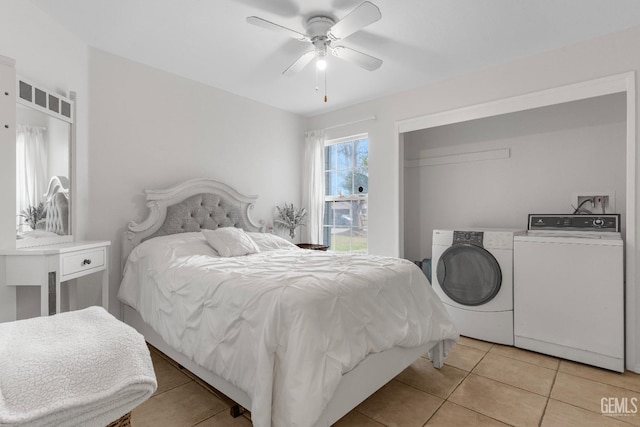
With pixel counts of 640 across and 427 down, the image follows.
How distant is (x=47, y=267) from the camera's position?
1907 millimetres

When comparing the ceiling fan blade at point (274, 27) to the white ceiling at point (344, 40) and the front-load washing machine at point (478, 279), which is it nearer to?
the white ceiling at point (344, 40)

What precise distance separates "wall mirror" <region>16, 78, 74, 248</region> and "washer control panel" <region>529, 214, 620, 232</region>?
3902 mm

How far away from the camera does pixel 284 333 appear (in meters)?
1.46

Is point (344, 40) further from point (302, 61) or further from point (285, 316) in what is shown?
point (285, 316)

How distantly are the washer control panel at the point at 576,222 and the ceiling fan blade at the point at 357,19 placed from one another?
7.52 feet

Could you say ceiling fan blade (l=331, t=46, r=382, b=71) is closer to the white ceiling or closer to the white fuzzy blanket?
the white ceiling

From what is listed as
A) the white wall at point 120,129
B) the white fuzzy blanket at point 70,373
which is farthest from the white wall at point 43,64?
the white fuzzy blanket at point 70,373

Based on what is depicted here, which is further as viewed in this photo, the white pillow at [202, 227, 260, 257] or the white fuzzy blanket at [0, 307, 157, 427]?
the white pillow at [202, 227, 260, 257]

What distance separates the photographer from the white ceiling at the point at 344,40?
2168 mm

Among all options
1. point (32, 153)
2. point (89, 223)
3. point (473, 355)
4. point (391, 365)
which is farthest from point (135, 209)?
point (473, 355)

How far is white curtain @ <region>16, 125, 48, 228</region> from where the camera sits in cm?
198

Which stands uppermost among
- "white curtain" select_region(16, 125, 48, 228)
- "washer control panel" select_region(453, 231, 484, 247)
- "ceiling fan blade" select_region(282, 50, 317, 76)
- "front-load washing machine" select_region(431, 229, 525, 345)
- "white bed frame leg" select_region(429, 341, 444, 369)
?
"ceiling fan blade" select_region(282, 50, 317, 76)

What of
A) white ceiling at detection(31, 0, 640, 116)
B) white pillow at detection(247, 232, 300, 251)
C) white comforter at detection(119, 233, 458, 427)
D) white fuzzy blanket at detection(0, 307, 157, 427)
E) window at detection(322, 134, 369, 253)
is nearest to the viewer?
white fuzzy blanket at detection(0, 307, 157, 427)

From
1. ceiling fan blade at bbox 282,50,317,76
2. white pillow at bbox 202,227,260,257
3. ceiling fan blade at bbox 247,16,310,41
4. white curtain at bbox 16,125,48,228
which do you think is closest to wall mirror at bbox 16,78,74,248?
white curtain at bbox 16,125,48,228
